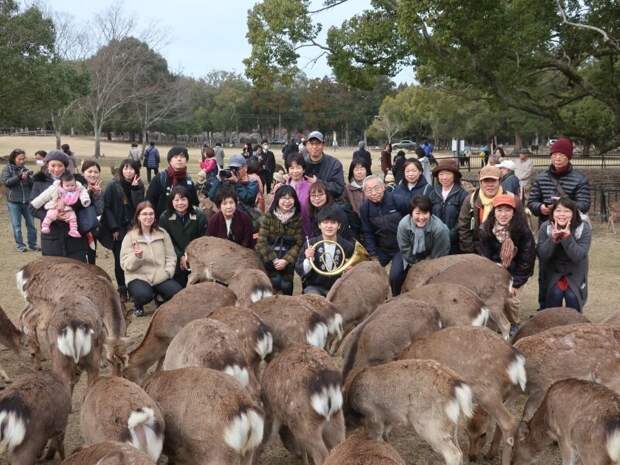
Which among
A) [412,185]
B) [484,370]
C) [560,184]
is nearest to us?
[484,370]

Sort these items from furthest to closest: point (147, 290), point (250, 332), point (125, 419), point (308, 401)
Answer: point (147, 290) → point (250, 332) → point (308, 401) → point (125, 419)

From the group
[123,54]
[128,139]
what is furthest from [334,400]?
[128,139]

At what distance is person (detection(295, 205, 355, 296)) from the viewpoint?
266 inches

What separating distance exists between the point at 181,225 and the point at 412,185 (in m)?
2.77

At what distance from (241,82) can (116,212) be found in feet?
201

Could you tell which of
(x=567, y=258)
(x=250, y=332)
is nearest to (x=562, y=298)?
(x=567, y=258)

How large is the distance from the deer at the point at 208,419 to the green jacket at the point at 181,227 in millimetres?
4167

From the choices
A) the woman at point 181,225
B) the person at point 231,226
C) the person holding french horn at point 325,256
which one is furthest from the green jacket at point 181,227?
the person holding french horn at point 325,256

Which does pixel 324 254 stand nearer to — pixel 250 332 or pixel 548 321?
pixel 250 332

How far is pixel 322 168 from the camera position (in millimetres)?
8156

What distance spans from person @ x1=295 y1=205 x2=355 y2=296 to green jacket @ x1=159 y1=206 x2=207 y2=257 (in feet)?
5.48

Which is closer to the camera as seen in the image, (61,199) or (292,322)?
(292,322)

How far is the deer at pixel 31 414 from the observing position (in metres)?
3.68

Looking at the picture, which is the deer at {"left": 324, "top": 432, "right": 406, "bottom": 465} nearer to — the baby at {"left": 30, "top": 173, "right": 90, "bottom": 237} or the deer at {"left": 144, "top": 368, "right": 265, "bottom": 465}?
the deer at {"left": 144, "top": 368, "right": 265, "bottom": 465}
